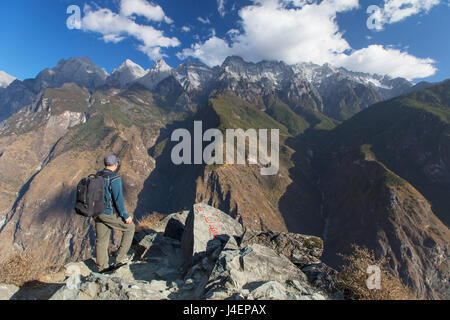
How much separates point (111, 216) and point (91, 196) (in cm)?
109

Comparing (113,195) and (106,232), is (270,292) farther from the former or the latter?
(106,232)

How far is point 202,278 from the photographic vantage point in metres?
8.25

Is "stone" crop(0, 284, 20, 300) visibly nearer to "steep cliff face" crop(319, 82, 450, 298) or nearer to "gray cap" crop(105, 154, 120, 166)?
"gray cap" crop(105, 154, 120, 166)

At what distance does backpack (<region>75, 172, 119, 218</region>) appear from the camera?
671 cm

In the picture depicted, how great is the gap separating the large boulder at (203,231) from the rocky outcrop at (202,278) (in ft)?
0.39

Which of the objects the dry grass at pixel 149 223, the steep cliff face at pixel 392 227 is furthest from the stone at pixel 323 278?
the steep cliff face at pixel 392 227

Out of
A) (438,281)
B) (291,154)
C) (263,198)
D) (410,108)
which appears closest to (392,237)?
(438,281)

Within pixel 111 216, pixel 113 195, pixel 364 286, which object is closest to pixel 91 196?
pixel 113 195

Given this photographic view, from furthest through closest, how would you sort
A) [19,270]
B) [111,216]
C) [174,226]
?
[174,226] < [111,216] < [19,270]

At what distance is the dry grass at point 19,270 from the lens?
685 centimetres

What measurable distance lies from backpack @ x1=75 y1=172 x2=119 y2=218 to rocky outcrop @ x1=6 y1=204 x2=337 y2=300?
1.80 meters

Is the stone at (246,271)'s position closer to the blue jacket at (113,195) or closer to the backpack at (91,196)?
the blue jacket at (113,195)

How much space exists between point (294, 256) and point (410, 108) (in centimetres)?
24269

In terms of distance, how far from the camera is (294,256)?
9586 millimetres
